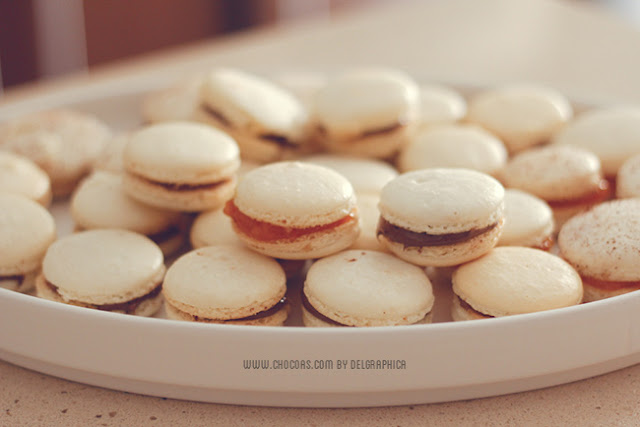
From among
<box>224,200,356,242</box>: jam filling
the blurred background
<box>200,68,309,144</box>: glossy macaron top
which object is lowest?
the blurred background

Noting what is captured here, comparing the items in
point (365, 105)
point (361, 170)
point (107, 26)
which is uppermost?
point (365, 105)

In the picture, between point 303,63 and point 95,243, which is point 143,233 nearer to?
point 95,243

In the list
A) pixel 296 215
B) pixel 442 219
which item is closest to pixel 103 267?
pixel 296 215

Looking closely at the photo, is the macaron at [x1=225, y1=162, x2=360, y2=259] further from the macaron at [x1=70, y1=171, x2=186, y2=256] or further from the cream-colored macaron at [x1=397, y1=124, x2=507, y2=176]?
the cream-colored macaron at [x1=397, y1=124, x2=507, y2=176]

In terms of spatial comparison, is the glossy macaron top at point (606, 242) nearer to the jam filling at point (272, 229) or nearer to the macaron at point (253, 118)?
the jam filling at point (272, 229)

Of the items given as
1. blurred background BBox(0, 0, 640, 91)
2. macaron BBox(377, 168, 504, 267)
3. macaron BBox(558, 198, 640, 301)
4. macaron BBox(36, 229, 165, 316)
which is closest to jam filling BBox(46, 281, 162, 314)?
macaron BBox(36, 229, 165, 316)

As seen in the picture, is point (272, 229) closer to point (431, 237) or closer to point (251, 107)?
point (431, 237)

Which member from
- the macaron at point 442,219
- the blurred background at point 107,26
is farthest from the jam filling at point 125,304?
the blurred background at point 107,26
